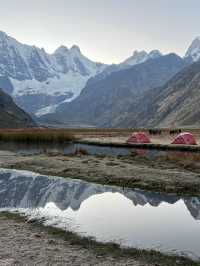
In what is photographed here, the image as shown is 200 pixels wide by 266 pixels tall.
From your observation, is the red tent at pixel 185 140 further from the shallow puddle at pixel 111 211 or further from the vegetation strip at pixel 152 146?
the shallow puddle at pixel 111 211

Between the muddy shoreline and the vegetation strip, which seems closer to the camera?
the muddy shoreline

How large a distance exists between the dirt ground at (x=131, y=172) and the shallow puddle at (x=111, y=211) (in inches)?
63.9

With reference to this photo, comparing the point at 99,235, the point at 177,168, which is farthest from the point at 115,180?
the point at 99,235

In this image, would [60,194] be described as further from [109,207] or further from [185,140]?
→ [185,140]

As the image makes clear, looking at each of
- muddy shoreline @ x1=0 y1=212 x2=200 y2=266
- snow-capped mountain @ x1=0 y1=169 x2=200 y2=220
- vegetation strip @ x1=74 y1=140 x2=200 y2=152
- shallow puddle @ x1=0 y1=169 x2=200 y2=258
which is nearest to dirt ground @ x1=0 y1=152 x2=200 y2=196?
snow-capped mountain @ x1=0 y1=169 x2=200 y2=220

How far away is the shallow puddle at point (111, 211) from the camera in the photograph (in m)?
18.2

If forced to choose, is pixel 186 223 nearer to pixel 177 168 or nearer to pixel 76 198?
pixel 76 198

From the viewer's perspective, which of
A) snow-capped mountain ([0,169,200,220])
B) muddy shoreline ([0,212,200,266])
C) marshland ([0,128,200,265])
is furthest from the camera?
snow-capped mountain ([0,169,200,220])

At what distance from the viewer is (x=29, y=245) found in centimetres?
1686

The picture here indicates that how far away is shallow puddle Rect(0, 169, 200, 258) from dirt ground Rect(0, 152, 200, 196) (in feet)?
5.33

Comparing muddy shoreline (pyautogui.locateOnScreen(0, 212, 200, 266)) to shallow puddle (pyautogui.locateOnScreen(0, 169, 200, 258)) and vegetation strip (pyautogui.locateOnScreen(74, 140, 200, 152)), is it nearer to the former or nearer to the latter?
shallow puddle (pyautogui.locateOnScreen(0, 169, 200, 258))

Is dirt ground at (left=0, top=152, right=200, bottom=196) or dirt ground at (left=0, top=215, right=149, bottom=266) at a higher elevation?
dirt ground at (left=0, top=152, right=200, bottom=196)

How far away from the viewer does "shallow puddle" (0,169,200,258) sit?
18186mm

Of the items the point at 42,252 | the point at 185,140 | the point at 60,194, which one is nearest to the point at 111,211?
the point at 60,194
